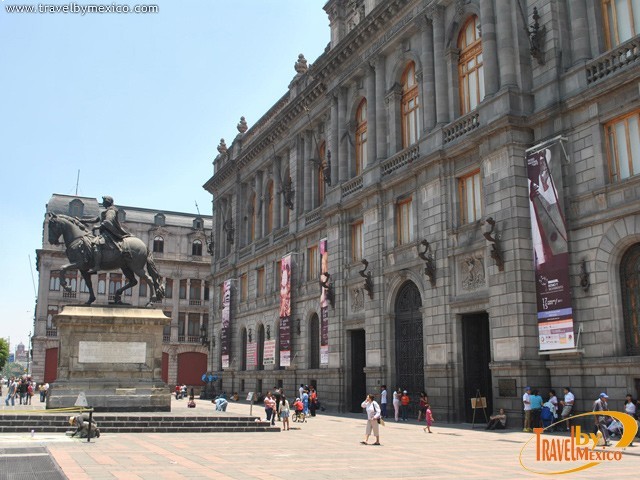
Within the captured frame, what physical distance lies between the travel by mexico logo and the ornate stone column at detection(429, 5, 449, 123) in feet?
53.7

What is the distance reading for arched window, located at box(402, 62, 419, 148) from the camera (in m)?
34.9

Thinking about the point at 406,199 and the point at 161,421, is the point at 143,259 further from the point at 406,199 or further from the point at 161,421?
the point at 406,199

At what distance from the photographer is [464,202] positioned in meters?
30.2

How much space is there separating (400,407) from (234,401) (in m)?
21.2

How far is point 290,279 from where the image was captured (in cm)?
4675

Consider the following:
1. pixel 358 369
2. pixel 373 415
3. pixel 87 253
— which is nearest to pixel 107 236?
pixel 87 253

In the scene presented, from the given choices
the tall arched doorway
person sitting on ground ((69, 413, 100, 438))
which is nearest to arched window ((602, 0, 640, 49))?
the tall arched doorway

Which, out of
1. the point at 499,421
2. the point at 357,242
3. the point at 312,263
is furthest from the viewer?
the point at 312,263

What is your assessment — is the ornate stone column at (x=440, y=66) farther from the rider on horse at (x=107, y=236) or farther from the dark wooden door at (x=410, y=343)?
the rider on horse at (x=107, y=236)

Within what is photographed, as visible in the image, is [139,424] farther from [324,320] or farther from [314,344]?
[314,344]

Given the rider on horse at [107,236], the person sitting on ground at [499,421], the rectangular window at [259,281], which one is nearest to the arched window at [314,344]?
the rectangular window at [259,281]

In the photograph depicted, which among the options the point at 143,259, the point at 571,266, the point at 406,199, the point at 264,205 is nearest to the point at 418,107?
the point at 406,199

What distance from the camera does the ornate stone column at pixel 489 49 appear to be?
28312mm

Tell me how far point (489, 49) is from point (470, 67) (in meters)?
2.50
